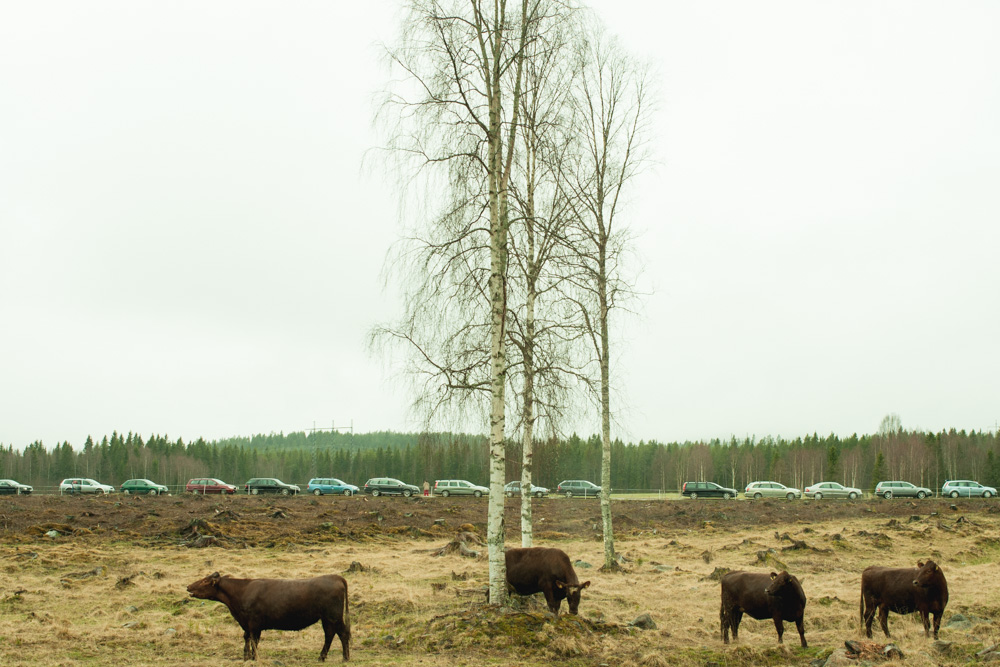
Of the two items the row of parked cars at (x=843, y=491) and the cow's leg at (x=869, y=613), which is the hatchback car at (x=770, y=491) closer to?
the row of parked cars at (x=843, y=491)

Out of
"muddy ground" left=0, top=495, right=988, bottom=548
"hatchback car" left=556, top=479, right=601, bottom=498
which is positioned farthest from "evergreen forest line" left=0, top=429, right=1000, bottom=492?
"muddy ground" left=0, top=495, right=988, bottom=548

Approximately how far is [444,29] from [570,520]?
29.3 m

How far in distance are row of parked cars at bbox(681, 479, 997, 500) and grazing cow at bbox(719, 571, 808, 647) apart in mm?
49560

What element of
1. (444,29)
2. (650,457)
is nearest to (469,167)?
(444,29)

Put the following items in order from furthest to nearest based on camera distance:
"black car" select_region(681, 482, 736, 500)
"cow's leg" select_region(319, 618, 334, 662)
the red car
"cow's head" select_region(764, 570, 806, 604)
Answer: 1. "black car" select_region(681, 482, 736, 500)
2. the red car
3. "cow's head" select_region(764, 570, 806, 604)
4. "cow's leg" select_region(319, 618, 334, 662)

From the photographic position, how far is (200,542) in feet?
75.6

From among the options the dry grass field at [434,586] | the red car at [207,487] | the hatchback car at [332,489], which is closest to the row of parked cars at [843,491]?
the dry grass field at [434,586]

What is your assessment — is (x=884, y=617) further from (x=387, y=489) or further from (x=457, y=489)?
(x=387, y=489)

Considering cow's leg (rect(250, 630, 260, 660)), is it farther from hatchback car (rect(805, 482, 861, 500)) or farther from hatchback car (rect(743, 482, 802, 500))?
hatchback car (rect(805, 482, 861, 500))

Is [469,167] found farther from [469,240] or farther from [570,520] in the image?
[570,520]

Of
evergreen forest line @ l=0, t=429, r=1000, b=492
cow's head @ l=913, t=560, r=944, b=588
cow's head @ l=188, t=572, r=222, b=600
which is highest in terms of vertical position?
cow's head @ l=913, t=560, r=944, b=588

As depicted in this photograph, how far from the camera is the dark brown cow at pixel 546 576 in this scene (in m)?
11.9

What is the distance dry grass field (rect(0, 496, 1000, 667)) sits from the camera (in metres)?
10.1

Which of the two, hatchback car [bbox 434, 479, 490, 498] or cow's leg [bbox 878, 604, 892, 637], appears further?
hatchback car [bbox 434, 479, 490, 498]
